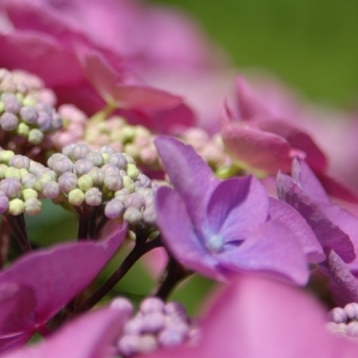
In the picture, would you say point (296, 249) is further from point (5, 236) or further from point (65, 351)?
point (5, 236)

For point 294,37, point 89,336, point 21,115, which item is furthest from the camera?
point 294,37

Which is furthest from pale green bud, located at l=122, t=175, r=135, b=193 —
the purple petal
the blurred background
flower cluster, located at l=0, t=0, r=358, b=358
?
the blurred background

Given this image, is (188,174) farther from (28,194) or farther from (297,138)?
(297,138)

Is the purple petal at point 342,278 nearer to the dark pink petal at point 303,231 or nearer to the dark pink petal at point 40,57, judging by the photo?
the dark pink petal at point 303,231

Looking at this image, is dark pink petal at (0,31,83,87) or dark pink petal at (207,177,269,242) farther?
dark pink petal at (0,31,83,87)

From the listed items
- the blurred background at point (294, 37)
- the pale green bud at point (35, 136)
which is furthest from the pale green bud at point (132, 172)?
the blurred background at point (294, 37)

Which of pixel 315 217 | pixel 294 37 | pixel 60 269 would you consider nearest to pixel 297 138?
pixel 315 217

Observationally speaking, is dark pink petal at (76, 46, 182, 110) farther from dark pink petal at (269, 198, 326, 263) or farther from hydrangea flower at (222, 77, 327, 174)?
dark pink petal at (269, 198, 326, 263)

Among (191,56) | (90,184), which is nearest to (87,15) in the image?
(191,56)
